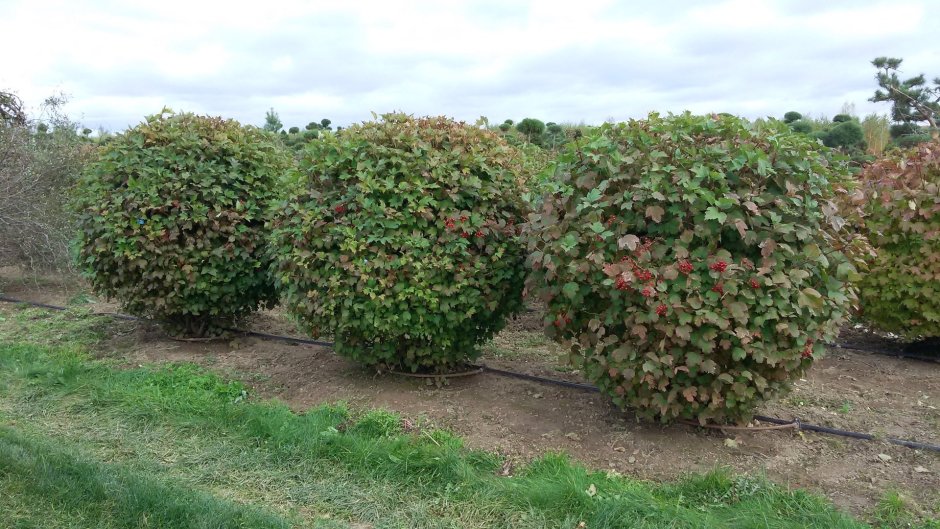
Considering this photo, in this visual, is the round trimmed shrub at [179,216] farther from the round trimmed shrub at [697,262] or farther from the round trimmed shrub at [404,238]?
the round trimmed shrub at [697,262]

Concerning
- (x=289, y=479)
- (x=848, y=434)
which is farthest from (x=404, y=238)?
(x=848, y=434)

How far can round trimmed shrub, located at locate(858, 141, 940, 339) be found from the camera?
17.5ft

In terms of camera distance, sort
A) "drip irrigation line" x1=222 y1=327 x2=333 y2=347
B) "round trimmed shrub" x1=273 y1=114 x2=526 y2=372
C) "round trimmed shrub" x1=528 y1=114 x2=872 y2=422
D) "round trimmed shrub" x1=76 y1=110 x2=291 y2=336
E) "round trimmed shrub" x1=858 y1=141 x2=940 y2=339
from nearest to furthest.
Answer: "round trimmed shrub" x1=528 y1=114 x2=872 y2=422, "round trimmed shrub" x1=273 y1=114 x2=526 y2=372, "round trimmed shrub" x1=858 y1=141 x2=940 y2=339, "round trimmed shrub" x1=76 y1=110 x2=291 y2=336, "drip irrigation line" x1=222 y1=327 x2=333 y2=347

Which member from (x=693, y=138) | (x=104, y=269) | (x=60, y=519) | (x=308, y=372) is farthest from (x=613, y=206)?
(x=104, y=269)

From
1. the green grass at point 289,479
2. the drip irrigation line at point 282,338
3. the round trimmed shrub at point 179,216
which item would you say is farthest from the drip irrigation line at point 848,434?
the round trimmed shrub at point 179,216

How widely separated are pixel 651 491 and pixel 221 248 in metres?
3.72

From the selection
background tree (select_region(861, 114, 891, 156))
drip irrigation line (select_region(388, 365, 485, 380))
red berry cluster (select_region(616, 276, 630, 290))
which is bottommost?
drip irrigation line (select_region(388, 365, 485, 380))

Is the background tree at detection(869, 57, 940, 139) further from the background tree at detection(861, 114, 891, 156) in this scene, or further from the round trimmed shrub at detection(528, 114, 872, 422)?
the round trimmed shrub at detection(528, 114, 872, 422)

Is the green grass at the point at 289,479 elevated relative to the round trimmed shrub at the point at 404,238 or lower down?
lower down

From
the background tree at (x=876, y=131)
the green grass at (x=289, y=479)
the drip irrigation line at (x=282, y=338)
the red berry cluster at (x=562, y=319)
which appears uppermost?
the background tree at (x=876, y=131)

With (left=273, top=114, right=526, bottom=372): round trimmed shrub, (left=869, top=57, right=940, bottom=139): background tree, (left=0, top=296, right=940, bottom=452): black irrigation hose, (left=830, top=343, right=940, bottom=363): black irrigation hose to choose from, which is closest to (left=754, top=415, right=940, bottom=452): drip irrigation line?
(left=0, top=296, right=940, bottom=452): black irrigation hose

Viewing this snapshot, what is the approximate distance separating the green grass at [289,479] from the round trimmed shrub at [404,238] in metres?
0.62

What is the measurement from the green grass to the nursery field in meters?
0.01

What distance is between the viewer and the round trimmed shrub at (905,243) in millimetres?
5320
